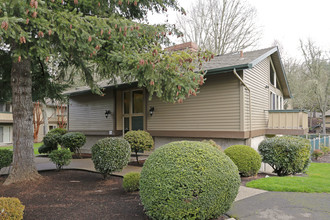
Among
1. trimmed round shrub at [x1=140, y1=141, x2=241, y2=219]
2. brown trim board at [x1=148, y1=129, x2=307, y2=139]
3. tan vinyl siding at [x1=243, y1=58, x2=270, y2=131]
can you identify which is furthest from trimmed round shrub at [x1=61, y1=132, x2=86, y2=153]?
trimmed round shrub at [x1=140, y1=141, x2=241, y2=219]

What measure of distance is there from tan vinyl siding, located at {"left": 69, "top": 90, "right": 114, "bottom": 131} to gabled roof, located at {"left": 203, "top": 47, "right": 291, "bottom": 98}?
6269 mm

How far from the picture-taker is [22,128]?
6543 mm

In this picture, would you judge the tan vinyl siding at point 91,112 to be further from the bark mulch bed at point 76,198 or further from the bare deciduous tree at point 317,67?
the bare deciduous tree at point 317,67

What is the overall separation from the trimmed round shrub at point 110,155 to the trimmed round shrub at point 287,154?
4750 millimetres

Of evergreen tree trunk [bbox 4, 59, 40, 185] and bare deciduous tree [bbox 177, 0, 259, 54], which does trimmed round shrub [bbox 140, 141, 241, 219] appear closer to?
evergreen tree trunk [bbox 4, 59, 40, 185]

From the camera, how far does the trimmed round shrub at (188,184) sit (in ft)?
11.2

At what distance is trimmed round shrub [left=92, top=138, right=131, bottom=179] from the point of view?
6496mm

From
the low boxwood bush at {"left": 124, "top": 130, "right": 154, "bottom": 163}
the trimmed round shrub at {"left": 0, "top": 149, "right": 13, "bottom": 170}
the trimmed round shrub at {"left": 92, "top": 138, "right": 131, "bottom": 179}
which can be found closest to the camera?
the trimmed round shrub at {"left": 92, "top": 138, "right": 131, "bottom": 179}

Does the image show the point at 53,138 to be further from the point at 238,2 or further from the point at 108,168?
the point at 238,2

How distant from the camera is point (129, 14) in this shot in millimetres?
8664

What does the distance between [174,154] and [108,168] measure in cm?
338

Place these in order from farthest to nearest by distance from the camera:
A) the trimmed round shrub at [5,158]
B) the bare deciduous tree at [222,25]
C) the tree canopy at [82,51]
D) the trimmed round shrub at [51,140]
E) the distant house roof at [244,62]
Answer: the bare deciduous tree at [222,25] < the trimmed round shrub at [51,140] < the distant house roof at [244,62] < the trimmed round shrub at [5,158] < the tree canopy at [82,51]

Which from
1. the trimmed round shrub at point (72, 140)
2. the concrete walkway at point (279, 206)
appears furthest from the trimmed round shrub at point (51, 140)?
the concrete walkway at point (279, 206)

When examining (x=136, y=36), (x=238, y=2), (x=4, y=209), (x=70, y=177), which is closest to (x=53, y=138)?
(x=70, y=177)
